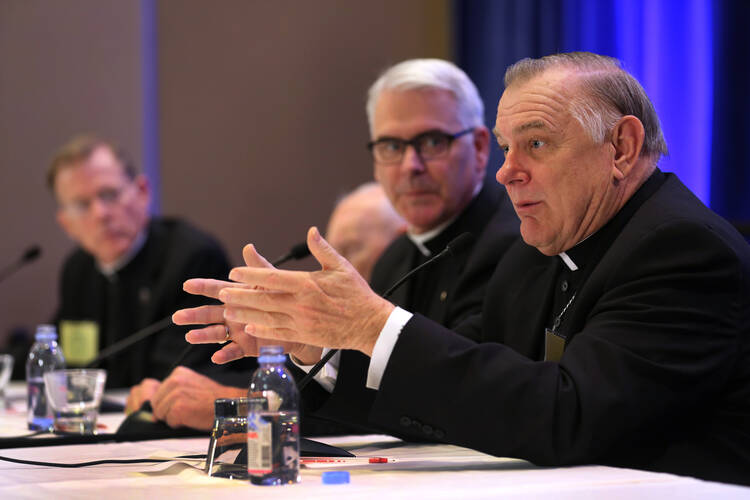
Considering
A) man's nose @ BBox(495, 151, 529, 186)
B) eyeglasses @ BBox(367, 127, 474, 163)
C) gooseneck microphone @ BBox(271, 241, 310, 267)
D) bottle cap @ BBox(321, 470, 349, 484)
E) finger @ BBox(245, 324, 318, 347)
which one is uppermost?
eyeglasses @ BBox(367, 127, 474, 163)

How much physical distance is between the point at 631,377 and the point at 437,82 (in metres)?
1.47

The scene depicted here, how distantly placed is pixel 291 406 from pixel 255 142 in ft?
16.0

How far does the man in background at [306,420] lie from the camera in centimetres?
245

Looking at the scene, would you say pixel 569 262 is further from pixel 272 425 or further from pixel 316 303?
pixel 272 425

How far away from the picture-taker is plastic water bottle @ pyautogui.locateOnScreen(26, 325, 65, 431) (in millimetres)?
2588

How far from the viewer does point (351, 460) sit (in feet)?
5.84

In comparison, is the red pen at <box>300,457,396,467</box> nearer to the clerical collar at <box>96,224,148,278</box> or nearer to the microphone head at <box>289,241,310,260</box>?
the microphone head at <box>289,241,310,260</box>

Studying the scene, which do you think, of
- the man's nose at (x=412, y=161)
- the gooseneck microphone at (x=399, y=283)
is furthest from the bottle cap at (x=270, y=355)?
the man's nose at (x=412, y=161)

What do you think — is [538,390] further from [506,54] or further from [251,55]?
[251,55]

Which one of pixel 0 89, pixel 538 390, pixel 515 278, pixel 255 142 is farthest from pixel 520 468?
pixel 0 89

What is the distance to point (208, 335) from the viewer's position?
1.88 m

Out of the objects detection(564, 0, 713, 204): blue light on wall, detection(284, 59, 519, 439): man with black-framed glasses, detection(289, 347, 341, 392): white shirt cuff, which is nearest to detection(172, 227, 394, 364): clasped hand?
detection(289, 347, 341, 392): white shirt cuff

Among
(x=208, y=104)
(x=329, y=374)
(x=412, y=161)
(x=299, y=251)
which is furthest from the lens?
(x=208, y=104)

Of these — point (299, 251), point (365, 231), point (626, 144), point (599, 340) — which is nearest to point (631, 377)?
point (599, 340)
